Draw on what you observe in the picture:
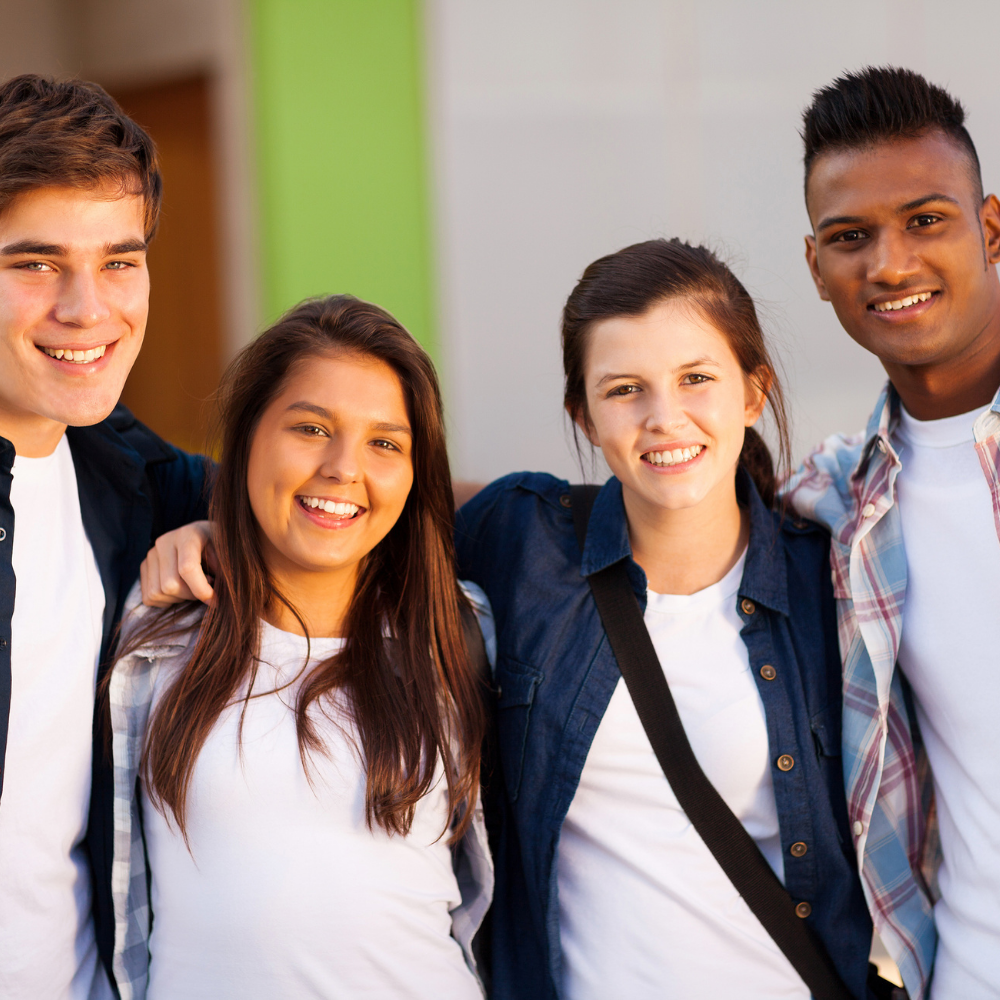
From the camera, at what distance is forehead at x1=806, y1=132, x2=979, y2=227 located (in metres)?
2.17

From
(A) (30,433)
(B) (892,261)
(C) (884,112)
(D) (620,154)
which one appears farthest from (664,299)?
(D) (620,154)

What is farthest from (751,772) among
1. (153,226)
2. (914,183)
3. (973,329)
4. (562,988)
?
(153,226)

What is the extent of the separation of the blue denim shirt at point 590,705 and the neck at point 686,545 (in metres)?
0.04

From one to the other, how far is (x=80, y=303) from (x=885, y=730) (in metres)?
1.69

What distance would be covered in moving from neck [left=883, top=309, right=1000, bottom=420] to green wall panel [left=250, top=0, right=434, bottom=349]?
336 centimetres

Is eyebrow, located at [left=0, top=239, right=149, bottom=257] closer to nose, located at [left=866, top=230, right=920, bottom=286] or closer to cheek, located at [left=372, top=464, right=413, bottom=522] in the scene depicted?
Result: cheek, located at [left=372, top=464, right=413, bottom=522]

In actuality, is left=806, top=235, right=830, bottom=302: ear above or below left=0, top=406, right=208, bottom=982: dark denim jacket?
above

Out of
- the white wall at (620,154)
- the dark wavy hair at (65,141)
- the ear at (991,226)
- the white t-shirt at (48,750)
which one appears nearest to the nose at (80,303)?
the dark wavy hair at (65,141)

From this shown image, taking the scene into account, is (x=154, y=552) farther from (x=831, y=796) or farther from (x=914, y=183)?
(x=914, y=183)

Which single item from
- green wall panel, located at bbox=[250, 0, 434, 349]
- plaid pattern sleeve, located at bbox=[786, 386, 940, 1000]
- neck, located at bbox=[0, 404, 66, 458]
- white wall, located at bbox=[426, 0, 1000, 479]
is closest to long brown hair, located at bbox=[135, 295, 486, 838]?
neck, located at bbox=[0, 404, 66, 458]

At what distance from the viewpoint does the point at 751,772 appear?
2.06 m

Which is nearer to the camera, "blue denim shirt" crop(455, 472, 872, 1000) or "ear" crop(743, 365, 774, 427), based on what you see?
"blue denim shirt" crop(455, 472, 872, 1000)

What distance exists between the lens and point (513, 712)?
2178 mm

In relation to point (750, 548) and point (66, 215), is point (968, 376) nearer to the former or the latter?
point (750, 548)
